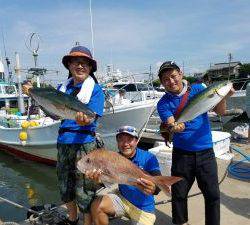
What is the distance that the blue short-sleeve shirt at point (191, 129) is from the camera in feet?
12.1

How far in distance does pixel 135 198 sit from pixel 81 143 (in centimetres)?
79

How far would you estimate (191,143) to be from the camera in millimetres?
3684

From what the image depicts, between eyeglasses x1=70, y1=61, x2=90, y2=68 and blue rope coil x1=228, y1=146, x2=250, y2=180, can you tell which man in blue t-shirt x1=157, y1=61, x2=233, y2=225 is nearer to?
eyeglasses x1=70, y1=61, x2=90, y2=68

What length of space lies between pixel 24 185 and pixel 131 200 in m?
8.47

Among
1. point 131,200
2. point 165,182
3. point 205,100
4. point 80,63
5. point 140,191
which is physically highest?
point 80,63

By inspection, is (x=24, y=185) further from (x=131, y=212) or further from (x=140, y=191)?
(x=140, y=191)

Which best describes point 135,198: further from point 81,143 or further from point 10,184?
point 10,184

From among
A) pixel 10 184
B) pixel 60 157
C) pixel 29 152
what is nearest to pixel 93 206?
pixel 60 157

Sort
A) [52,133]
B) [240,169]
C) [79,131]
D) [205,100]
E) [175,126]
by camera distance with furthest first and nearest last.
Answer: [52,133]
[240,169]
[79,131]
[175,126]
[205,100]

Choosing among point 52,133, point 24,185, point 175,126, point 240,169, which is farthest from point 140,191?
point 52,133

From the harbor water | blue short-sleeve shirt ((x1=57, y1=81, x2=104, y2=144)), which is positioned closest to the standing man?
blue short-sleeve shirt ((x1=57, y1=81, x2=104, y2=144))

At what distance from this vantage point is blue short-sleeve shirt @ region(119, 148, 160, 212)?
361cm

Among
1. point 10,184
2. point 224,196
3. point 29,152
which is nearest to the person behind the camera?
point 224,196

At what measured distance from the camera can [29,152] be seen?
46.1 feet
